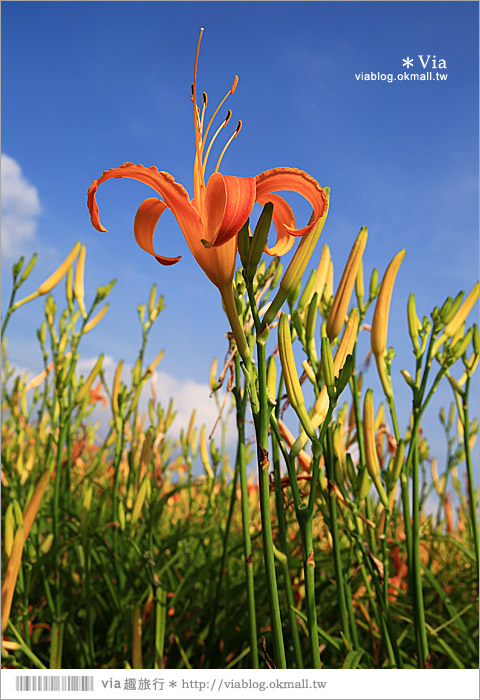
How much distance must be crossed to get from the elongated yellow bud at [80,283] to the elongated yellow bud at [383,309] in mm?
697

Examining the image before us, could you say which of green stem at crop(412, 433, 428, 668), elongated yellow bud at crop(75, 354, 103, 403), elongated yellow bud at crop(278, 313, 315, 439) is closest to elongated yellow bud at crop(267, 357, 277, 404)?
elongated yellow bud at crop(278, 313, 315, 439)

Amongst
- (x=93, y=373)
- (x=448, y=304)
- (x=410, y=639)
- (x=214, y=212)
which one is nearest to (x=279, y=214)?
(x=214, y=212)

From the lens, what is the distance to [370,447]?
70cm

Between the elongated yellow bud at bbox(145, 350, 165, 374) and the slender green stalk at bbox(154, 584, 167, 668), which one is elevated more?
the elongated yellow bud at bbox(145, 350, 165, 374)

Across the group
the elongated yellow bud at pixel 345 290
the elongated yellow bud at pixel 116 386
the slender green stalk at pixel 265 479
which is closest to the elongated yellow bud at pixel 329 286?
the elongated yellow bud at pixel 345 290

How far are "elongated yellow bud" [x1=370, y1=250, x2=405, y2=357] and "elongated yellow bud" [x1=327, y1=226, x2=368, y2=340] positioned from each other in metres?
0.10

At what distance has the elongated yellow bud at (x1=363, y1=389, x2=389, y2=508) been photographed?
68 cm

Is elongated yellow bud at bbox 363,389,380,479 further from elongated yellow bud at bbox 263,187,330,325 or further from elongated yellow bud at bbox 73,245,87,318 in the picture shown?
elongated yellow bud at bbox 73,245,87,318

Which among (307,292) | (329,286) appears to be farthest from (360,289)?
(307,292)

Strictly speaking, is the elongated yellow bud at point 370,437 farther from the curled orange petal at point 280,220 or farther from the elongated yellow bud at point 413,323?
the curled orange petal at point 280,220

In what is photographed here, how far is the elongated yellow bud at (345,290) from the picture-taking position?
61 cm

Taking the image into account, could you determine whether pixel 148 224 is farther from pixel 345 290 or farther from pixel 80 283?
pixel 80 283

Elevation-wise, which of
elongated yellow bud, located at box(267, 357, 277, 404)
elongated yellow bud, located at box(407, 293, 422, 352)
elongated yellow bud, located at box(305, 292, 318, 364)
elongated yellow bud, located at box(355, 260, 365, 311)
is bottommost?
elongated yellow bud, located at box(267, 357, 277, 404)

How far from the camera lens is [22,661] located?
102 cm
